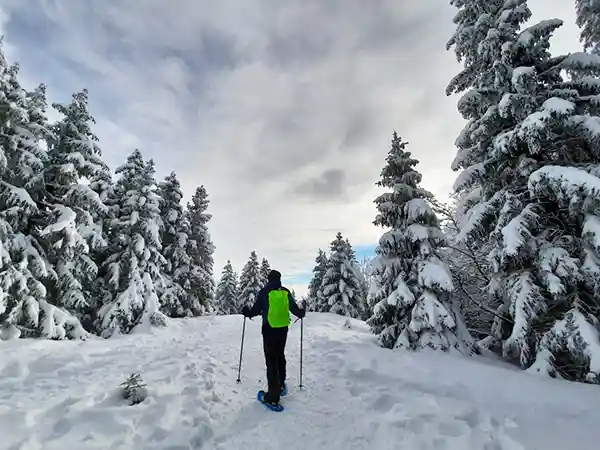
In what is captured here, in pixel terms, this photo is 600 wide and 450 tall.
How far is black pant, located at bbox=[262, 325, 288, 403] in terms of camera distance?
22.3 feet

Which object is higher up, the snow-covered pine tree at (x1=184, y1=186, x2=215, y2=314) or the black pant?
the snow-covered pine tree at (x1=184, y1=186, x2=215, y2=314)

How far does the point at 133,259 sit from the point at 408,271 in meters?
14.0

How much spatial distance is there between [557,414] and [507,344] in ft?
11.1

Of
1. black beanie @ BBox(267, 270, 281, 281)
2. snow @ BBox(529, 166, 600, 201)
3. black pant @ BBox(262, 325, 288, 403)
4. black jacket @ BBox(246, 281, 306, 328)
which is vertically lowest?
black pant @ BBox(262, 325, 288, 403)

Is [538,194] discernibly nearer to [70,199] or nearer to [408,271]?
[408,271]

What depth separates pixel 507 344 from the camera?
8.62 meters

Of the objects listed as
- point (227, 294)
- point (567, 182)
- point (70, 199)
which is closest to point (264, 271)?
point (227, 294)

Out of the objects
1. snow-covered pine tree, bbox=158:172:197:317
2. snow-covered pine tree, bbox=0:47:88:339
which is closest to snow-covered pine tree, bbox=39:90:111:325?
snow-covered pine tree, bbox=0:47:88:339

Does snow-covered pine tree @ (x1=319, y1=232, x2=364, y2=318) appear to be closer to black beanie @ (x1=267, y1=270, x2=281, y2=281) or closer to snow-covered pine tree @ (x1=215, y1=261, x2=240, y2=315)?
snow-covered pine tree @ (x1=215, y1=261, x2=240, y2=315)

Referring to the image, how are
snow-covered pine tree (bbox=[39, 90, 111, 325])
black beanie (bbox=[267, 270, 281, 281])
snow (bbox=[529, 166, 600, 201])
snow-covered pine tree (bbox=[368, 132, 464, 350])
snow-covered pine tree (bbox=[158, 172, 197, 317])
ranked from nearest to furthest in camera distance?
snow (bbox=[529, 166, 600, 201]) → black beanie (bbox=[267, 270, 281, 281]) → snow-covered pine tree (bbox=[368, 132, 464, 350]) → snow-covered pine tree (bbox=[39, 90, 111, 325]) → snow-covered pine tree (bbox=[158, 172, 197, 317])

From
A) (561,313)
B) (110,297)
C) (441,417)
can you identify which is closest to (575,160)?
(561,313)

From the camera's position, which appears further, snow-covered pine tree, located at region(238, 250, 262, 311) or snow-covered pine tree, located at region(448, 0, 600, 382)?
snow-covered pine tree, located at region(238, 250, 262, 311)

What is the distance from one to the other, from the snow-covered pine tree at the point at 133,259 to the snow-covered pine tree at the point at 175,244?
4.42m

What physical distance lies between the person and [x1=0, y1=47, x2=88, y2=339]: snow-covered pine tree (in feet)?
28.6
